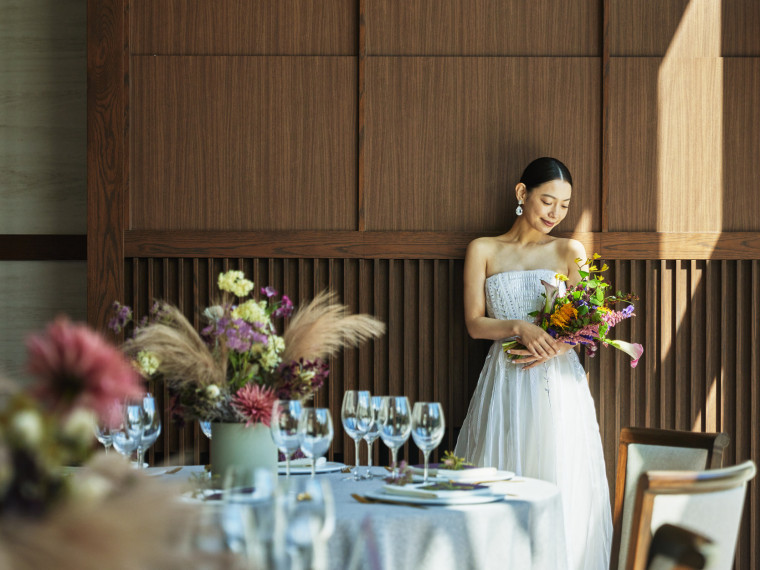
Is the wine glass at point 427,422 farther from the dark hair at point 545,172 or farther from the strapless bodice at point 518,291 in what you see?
the dark hair at point 545,172

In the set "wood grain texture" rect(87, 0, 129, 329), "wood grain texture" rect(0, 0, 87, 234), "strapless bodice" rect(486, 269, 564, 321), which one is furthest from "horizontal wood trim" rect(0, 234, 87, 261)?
"strapless bodice" rect(486, 269, 564, 321)

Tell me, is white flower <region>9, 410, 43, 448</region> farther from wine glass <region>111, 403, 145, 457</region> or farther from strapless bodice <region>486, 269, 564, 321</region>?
strapless bodice <region>486, 269, 564, 321</region>

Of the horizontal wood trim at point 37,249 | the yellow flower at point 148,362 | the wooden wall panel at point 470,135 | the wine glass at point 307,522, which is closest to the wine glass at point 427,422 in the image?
the yellow flower at point 148,362

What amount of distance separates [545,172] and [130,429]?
6.89ft

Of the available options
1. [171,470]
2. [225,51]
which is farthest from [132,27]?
[171,470]

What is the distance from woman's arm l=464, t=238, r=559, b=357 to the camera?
Answer: 333cm

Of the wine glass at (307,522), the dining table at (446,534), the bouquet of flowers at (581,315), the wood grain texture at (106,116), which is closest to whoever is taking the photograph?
the wine glass at (307,522)

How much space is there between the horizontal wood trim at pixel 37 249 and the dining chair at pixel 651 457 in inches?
104

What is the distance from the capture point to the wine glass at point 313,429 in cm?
190

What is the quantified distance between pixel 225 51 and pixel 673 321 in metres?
2.23

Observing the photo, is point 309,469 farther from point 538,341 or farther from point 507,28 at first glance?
point 507,28

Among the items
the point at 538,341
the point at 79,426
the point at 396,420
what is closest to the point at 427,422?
the point at 396,420

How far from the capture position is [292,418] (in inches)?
74.9

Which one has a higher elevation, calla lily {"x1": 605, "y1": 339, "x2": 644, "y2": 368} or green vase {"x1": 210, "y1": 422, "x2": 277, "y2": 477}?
calla lily {"x1": 605, "y1": 339, "x2": 644, "y2": 368}
